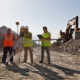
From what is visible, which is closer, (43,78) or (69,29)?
(43,78)

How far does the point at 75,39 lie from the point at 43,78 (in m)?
16.4

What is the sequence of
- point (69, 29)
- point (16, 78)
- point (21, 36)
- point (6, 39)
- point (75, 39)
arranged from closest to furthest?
point (16, 78) → point (21, 36) → point (6, 39) → point (75, 39) → point (69, 29)

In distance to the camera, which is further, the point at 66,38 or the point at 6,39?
the point at 66,38

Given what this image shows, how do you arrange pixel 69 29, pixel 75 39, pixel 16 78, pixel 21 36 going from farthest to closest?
pixel 69 29 → pixel 75 39 → pixel 21 36 → pixel 16 78

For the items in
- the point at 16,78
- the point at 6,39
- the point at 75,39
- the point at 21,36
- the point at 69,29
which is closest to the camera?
the point at 16,78

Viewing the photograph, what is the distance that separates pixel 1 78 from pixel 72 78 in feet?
7.50

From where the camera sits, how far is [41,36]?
942 cm

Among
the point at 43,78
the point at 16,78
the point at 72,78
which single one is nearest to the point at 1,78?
the point at 16,78

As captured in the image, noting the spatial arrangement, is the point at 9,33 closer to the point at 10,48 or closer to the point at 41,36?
the point at 10,48

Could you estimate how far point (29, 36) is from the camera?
9.47 m

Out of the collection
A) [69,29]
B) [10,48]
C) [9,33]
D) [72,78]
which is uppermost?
[69,29]

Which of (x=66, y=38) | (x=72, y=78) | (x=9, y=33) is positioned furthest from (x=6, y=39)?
Result: (x=66, y=38)

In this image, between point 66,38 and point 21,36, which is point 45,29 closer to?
point 21,36

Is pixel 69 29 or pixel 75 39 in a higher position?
pixel 69 29
